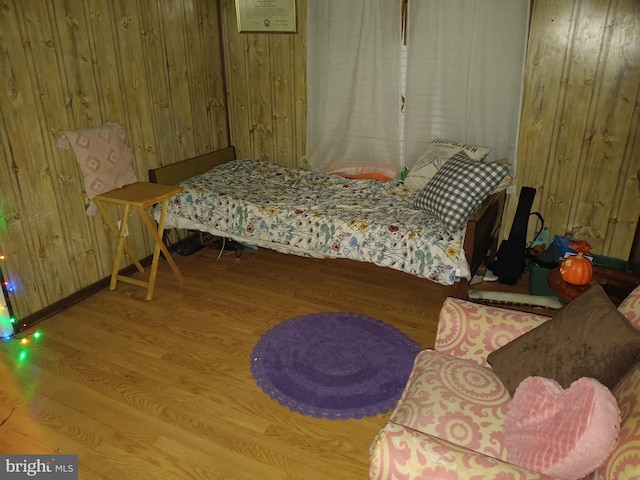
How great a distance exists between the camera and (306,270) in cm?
373

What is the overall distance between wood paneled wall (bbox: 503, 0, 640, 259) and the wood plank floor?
120cm

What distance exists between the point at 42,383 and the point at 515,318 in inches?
92.1

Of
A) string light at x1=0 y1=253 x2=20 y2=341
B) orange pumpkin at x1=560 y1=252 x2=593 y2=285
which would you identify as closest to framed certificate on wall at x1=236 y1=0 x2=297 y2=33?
string light at x1=0 y1=253 x2=20 y2=341

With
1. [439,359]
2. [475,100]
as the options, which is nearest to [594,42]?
[475,100]

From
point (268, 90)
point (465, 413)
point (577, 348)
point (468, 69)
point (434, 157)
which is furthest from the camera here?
point (268, 90)

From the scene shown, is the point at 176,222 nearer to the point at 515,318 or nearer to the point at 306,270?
the point at 306,270

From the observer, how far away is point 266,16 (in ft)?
13.4

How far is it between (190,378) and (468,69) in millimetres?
2820

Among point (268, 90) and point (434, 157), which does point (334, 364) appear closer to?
point (434, 157)

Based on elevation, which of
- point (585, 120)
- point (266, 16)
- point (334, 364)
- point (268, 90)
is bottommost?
point (334, 364)

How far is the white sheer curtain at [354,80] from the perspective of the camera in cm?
373

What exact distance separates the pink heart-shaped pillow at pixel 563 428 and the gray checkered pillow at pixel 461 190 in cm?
163

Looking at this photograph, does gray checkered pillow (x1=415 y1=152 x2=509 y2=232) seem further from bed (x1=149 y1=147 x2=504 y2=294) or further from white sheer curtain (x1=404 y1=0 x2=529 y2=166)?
white sheer curtain (x1=404 y1=0 x2=529 y2=166)

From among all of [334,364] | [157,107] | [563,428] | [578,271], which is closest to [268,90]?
[157,107]
